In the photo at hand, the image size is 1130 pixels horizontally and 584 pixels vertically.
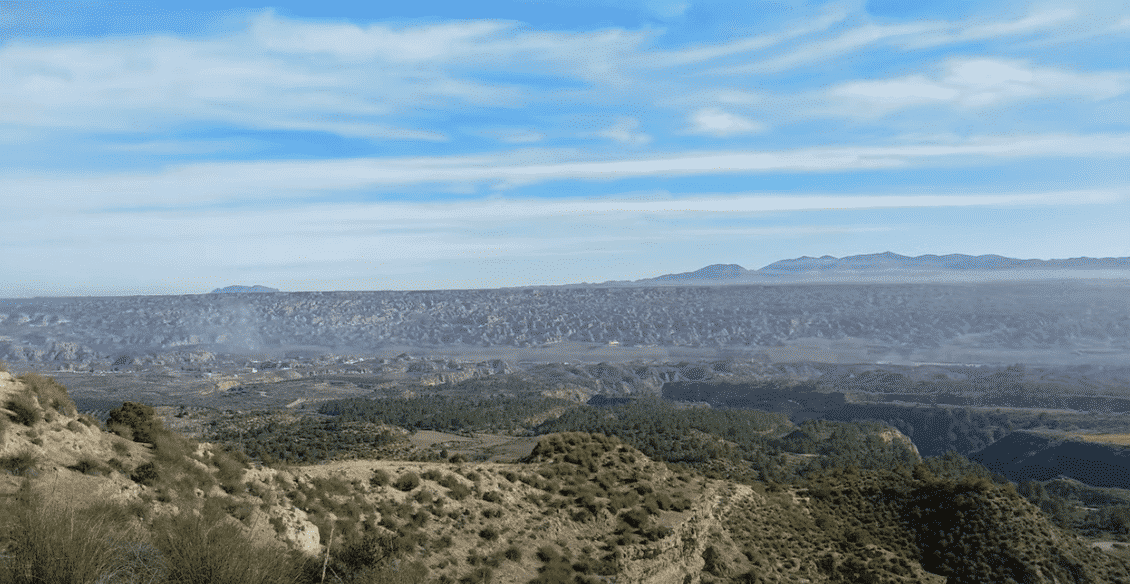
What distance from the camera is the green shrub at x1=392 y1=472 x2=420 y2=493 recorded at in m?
25.7

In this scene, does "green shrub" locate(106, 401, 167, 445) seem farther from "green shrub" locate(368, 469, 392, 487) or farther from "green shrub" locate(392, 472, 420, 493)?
"green shrub" locate(392, 472, 420, 493)

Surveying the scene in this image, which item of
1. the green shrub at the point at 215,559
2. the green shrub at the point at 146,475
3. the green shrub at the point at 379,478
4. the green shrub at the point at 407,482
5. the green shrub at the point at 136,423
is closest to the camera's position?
the green shrub at the point at 215,559

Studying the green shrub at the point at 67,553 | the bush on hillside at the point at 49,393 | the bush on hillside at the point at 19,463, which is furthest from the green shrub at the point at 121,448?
the green shrub at the point at 67,553

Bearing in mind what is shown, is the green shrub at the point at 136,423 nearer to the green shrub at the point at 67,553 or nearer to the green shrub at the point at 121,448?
the green shrub at the point at 121,448

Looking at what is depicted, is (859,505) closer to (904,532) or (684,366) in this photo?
(904,532)

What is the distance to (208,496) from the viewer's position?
738 inches

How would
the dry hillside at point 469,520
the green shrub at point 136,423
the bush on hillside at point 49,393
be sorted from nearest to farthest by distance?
the dry hillside at point 469,520 → the bush on hillside at point 49,393 → the green shrub at point 136,423

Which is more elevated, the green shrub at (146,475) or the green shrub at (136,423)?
the green shrub at (136,423)

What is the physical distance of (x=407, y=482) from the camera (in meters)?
25.8

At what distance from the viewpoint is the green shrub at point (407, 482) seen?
84.3ft

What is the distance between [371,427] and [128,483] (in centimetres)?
5374

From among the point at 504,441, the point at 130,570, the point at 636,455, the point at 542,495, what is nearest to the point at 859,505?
the point at 636,455

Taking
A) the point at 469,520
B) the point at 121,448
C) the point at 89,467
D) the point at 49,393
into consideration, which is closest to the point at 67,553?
the point at 89,467

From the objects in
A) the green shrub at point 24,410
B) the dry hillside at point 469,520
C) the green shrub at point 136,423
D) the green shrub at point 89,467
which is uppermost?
the green shrub at point 24,410
